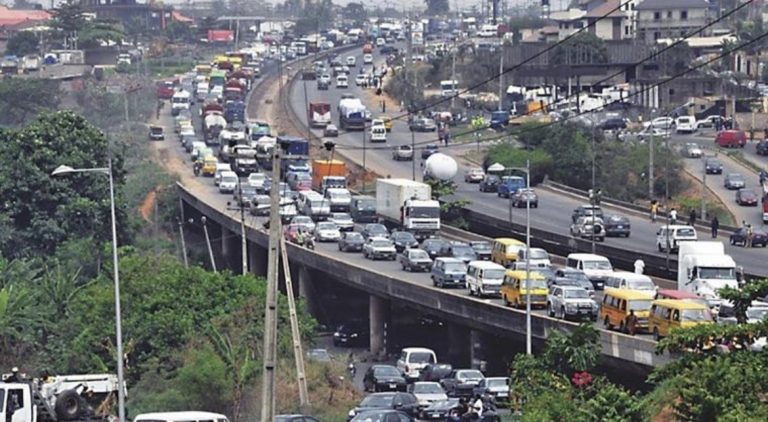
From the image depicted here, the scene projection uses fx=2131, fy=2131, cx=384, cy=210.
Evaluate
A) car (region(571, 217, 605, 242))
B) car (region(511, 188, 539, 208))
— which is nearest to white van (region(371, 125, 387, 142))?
car (region(511, 188, 539, 208))

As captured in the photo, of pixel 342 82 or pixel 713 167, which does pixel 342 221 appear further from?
pixel 342 82

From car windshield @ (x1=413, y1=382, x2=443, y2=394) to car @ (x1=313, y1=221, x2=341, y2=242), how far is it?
3068 cm

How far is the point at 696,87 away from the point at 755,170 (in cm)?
4138

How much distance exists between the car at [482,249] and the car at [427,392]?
2065 centimetres

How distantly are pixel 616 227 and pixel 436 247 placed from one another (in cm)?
969

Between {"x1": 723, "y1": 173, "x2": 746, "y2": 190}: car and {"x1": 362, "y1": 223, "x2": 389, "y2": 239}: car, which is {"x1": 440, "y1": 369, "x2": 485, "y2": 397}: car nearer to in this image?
{"x1": 362, "y1": 223, "x2": 389, "y2": 239}: car

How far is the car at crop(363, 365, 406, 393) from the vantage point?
53469 mm

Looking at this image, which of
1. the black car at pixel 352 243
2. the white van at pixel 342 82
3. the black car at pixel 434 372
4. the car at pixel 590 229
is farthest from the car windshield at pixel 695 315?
the white van at pixel 342 82

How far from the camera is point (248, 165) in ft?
345

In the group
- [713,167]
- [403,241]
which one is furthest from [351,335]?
[713,167]

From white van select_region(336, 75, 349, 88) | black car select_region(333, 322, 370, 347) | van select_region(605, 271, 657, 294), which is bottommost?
white van select_region(336, 75, 349, 88)

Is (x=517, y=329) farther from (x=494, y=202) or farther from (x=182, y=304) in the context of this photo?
(x=494, y=202)

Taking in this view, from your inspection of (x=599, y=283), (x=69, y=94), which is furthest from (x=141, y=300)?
(x=69, y=94)

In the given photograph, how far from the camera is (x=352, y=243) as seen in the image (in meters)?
76.5
